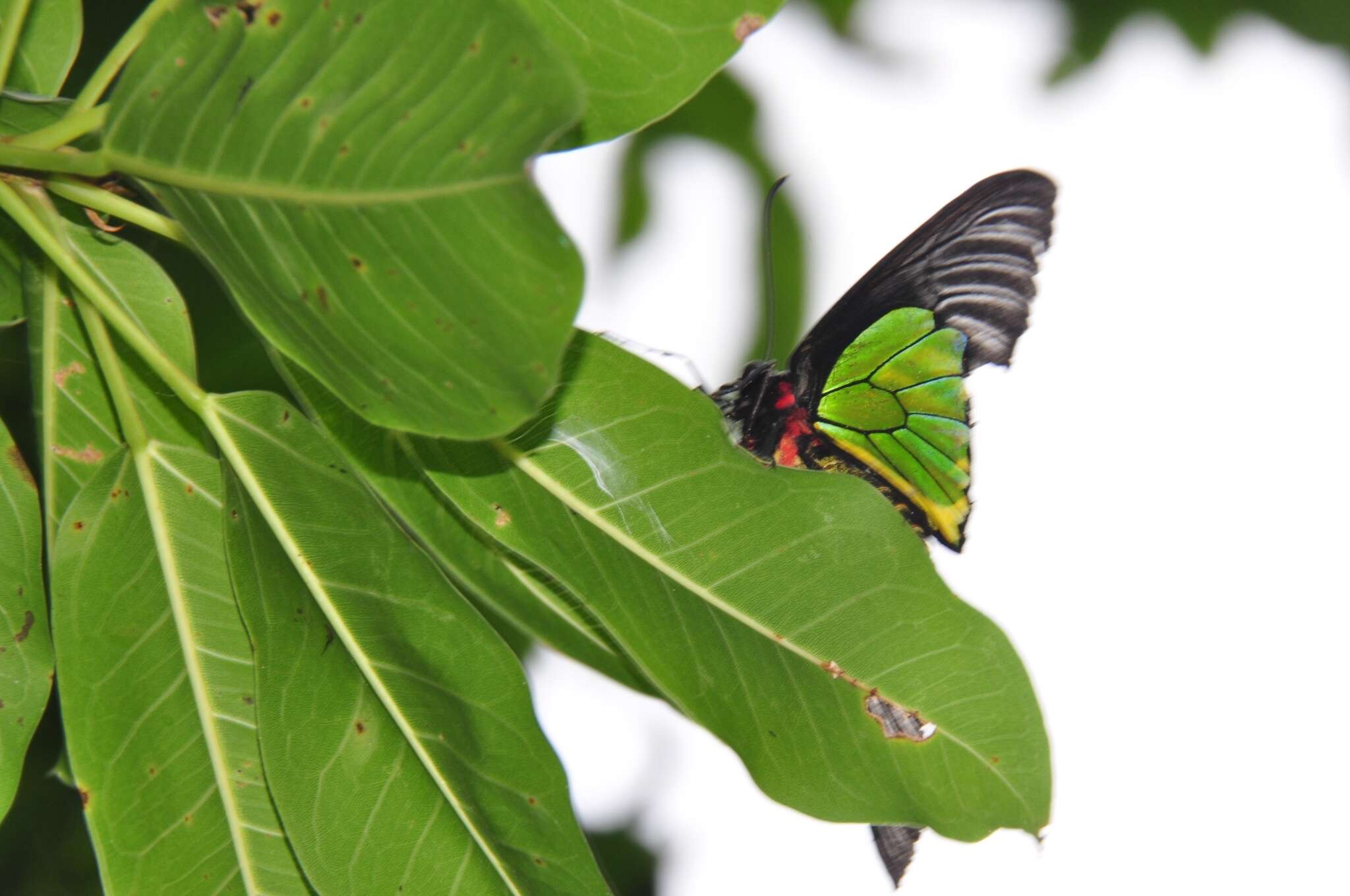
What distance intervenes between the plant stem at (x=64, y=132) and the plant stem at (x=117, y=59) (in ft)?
0.04

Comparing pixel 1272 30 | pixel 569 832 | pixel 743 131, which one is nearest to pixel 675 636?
pixel 569 832

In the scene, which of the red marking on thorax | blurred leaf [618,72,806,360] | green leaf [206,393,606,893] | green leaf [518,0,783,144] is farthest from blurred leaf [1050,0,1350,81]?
green leaf [206,393,606,893]

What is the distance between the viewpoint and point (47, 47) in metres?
0.76

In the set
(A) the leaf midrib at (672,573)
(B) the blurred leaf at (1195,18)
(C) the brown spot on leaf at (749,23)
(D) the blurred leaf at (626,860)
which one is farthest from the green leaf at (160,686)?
(B) the blurred leaf at (1195,18)

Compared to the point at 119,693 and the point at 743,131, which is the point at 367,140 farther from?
the point at 743,131

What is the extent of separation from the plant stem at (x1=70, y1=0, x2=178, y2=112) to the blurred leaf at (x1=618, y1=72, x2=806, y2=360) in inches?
33.1

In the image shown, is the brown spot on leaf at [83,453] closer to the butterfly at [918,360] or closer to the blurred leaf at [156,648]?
the blurred leaf at [156,648]

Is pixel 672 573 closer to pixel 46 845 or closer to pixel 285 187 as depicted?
pixel 285 187

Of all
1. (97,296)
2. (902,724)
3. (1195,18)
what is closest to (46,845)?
(97,296)

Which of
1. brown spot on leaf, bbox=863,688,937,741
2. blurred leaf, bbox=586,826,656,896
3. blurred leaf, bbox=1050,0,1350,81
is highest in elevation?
blurred leaf, bbox=1050,0,1350,81

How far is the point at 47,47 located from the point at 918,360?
0.66 metres

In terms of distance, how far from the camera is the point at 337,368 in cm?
56

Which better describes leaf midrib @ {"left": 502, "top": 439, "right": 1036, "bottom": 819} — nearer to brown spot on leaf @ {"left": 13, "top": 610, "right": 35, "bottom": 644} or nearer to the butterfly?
the butterfly

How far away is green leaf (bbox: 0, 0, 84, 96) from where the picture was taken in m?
0.75
